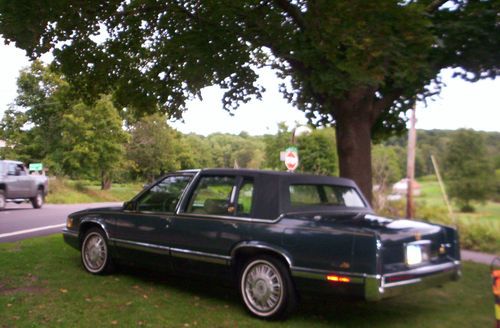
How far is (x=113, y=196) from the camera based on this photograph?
46125 mm

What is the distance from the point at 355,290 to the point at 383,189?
16347mm

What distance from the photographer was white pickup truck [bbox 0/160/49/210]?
19.2m

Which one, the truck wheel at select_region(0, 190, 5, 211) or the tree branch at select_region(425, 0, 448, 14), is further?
the truck wheel at select_region(0, 190, 5, 211)

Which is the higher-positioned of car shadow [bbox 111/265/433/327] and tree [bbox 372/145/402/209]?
tree [bbox 372/145/402/209]

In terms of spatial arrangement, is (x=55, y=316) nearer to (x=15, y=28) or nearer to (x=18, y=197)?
(x=15, y=28)

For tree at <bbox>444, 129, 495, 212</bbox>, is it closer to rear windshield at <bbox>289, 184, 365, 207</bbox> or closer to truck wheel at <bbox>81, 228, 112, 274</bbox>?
rear windshield at <bbox>289, 184, 365, 207</bbox>

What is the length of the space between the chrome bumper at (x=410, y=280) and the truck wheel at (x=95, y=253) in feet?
13.1

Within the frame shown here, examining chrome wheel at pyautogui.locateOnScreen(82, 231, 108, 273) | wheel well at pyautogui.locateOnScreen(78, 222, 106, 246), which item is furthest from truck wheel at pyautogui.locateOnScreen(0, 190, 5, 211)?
chrome wheel at pyautogui.locateOnScreen(82, 231, 108, 273)

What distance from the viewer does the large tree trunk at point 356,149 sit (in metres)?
9.48

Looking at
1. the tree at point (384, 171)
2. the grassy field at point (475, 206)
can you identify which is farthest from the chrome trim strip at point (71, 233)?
the tree at point (384, 171)

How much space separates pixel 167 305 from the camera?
5.88 m

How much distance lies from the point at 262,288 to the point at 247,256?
393mm

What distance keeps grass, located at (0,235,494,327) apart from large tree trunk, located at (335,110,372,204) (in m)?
2.60

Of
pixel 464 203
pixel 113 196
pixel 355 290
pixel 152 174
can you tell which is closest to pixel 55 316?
pixel 355 290
